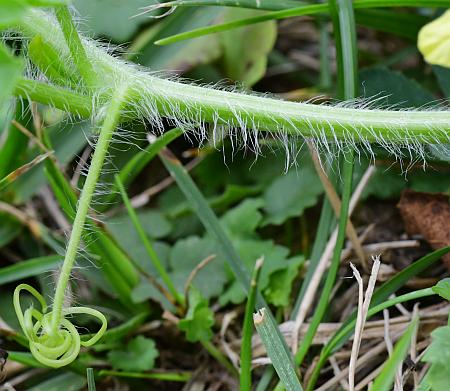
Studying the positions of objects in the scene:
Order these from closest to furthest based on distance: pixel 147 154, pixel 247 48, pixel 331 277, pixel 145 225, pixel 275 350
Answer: pixel 275 350 < pixel 331 277 < pixel 147 154 < pixel 145 225 < pixel 247 48

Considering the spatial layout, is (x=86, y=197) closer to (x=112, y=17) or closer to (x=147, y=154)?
(x=147, y=154)

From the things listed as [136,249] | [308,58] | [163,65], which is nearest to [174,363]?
[136,249]

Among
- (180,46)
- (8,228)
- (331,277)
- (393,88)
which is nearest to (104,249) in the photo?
(8,228)

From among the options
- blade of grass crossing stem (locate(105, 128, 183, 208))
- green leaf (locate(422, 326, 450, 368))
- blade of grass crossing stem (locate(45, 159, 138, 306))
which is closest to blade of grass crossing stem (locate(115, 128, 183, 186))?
blade of grass crossing stem (locate(105, 128, 183, 208))

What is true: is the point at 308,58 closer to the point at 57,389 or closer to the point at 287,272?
the point at 287,272

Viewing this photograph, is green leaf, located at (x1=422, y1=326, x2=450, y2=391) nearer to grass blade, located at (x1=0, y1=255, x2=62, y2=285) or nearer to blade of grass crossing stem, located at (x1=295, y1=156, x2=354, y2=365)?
blade of grass crossing stem, located at (x1=295, y1=156, x2=354, y2=365)

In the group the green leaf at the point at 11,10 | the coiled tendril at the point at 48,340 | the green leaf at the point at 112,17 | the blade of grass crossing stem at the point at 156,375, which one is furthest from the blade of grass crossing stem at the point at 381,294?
the green leaf at the point at 112,17
